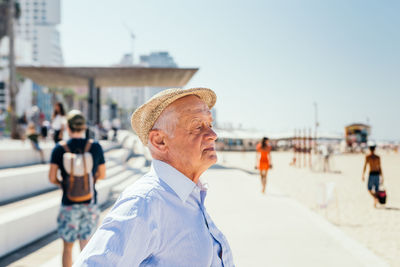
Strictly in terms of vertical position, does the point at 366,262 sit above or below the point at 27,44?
below

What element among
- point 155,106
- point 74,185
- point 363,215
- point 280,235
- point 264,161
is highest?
point 155,106

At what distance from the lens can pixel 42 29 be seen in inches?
6398

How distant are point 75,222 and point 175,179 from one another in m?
2.43

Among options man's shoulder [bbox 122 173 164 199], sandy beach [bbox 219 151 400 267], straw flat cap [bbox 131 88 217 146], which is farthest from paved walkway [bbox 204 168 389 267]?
man's shoulder [bbox 122 173 164 199]

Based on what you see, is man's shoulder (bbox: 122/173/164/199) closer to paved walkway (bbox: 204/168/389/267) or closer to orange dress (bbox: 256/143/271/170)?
paved walkway (bbox: 204/168/389/267)

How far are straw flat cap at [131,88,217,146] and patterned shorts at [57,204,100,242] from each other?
2.16 metres

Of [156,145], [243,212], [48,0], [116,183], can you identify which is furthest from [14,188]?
[48,0]

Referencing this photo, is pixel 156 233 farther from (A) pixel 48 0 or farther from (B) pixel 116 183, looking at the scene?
(A) pixel 48 0

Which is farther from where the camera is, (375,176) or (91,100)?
(91,100)

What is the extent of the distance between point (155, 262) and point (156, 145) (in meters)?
0.44

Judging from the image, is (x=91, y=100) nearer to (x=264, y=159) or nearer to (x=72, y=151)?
(x=264, y=159)

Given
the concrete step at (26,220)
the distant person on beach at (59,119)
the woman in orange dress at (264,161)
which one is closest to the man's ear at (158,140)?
the concrete step at (26,220)

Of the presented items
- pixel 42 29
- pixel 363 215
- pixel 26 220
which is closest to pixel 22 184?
pixel 26 220

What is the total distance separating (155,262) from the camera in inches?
39.8
